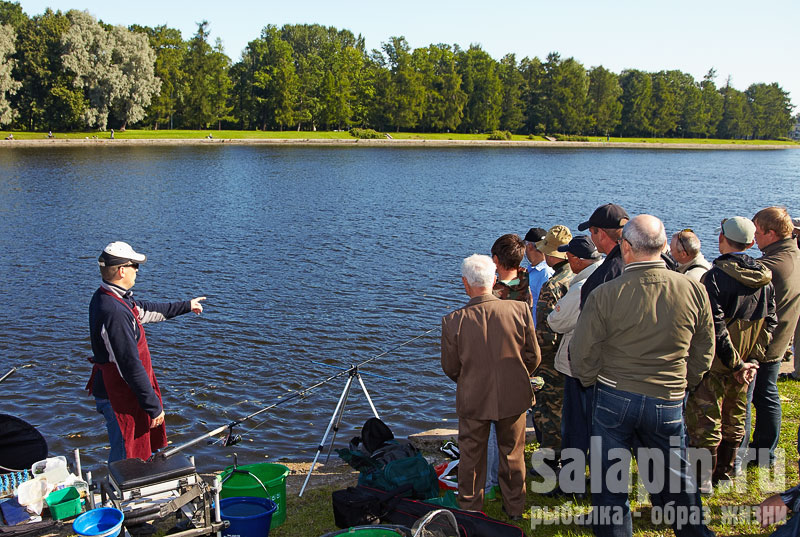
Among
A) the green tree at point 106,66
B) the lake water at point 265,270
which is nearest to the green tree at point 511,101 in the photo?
the green tree at point 106,66

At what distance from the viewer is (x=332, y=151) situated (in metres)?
73.4

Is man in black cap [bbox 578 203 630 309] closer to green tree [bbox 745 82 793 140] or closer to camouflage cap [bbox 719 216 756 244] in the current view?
camouflage cap [bbox 719 216 756 244]

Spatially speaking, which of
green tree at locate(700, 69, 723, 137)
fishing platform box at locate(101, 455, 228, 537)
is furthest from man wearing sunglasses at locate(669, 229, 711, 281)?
green tree at locate(700, 69, 723, 137)

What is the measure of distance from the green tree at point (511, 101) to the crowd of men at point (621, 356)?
114 meters

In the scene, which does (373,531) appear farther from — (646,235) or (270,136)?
(270,136)

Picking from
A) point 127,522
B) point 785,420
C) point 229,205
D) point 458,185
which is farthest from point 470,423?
point 458,185

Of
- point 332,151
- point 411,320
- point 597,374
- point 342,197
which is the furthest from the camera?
point 332,151

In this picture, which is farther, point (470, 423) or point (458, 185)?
point (458, 185)

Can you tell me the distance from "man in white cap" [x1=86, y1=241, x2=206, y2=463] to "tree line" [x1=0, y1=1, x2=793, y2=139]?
70621 mm

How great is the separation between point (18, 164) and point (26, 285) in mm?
33978

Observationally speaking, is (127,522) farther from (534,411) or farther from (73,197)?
(73,197)

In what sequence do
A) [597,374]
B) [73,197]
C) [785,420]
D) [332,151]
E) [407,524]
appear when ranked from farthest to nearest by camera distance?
[332,151], [73,197], [785,420], [407,524], [597,374]

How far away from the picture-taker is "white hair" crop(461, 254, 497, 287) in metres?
4.43

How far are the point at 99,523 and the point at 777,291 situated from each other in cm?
542
